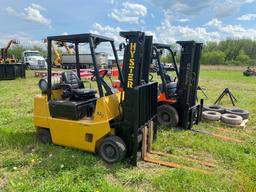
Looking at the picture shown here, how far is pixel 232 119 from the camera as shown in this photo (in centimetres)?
653

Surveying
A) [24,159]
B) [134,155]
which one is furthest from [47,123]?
[134,155]

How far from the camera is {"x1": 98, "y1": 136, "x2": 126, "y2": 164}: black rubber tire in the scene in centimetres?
399

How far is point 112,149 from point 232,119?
4091 mm

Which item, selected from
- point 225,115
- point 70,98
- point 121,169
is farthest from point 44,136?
point 225,115

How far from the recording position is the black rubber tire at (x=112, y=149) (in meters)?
3.99

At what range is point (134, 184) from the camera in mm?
3539

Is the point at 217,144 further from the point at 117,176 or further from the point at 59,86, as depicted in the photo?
the point at 59,86

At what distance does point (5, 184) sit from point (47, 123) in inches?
56.5

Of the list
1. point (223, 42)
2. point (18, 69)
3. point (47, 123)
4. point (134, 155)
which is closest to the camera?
point (134, 155)

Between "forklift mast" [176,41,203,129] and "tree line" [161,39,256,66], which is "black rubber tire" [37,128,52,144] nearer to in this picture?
"forklift mast" [176,41,203,129]

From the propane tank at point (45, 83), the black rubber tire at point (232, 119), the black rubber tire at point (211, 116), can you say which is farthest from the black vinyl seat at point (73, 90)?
the black rubber tire at point (232, 119)

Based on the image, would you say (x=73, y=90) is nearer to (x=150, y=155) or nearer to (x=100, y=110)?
(x=100, y=110)

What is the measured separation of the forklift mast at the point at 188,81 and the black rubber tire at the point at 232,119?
1046mm

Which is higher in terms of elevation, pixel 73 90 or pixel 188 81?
pixel 188 81
